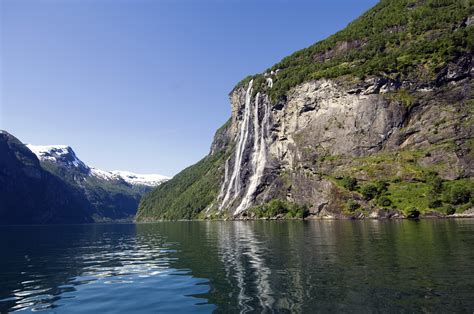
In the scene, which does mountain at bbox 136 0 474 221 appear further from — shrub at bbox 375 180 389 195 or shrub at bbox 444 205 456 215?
shrub at bbox 375 180 389 195

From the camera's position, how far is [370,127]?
13788cm

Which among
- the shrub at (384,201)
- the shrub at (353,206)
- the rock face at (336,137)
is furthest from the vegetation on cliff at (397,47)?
the shrub at (353,206)

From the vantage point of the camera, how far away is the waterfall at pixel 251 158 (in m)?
168

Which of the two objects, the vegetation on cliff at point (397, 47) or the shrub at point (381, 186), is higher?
the vegetation on cliff at point (397, 47)

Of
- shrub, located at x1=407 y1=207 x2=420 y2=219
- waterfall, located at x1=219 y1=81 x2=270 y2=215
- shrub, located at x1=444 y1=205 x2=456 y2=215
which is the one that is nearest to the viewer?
shrub, located at x1=444 y1=205 x2=456 y2=215

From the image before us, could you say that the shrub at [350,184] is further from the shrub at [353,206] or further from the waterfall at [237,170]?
the waterfall at [237,170]

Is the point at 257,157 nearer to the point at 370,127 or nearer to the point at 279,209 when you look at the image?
the point at 279,209

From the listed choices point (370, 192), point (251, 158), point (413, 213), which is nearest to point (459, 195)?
point (413, 213)

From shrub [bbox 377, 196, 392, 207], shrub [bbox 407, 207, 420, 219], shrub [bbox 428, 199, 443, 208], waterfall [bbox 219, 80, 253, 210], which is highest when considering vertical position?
waterfall [bbox 219, 80, 253, 210]

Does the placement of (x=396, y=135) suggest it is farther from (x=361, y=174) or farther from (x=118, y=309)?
(x=118, y=309)

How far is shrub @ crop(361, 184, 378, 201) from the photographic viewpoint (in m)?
113

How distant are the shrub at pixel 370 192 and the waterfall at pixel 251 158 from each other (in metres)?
60.2

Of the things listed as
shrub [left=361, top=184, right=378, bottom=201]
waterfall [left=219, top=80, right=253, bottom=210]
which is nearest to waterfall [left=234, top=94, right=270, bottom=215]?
waterfall [left=219, top=80, right=253, bottom=210]

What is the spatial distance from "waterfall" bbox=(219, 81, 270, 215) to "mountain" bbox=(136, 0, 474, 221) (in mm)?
649
